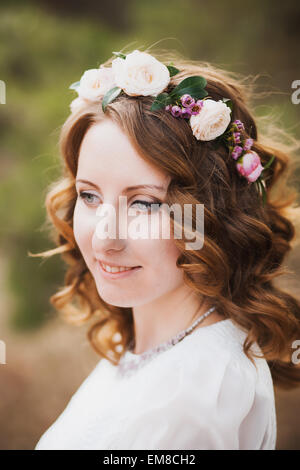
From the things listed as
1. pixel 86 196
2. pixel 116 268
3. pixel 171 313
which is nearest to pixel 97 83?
pixel 86 196

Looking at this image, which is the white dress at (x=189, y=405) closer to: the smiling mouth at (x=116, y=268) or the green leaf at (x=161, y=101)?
the smiling mouth at (x=116, y=268)

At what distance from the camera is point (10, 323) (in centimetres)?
344

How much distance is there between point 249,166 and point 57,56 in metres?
2.76

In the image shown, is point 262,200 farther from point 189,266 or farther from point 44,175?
point 44,175

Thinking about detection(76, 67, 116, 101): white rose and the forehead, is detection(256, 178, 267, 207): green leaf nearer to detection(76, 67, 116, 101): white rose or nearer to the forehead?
the forehead

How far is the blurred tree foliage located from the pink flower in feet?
7.12

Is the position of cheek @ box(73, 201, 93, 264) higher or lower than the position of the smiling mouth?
higher

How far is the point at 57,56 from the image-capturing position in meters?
3.48

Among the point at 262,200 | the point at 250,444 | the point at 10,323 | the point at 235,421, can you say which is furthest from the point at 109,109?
the point at 10,323

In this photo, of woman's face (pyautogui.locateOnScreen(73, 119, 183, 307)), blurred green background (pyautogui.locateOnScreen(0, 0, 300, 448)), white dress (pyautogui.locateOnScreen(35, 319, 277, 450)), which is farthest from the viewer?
blurred green background (pyautogui.locateOnScreen(0, 0, 300, 448))

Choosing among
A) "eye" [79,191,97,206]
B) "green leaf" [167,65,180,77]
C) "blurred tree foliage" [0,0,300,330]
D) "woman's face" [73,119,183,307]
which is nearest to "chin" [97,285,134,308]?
"woman's face" [73,119,183,307]

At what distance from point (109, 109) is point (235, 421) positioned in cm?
87

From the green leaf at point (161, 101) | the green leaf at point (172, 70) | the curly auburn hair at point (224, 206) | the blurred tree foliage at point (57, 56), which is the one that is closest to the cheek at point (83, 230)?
the curly auburn hair at point (224, 206)

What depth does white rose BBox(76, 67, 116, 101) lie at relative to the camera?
49.7 inches
